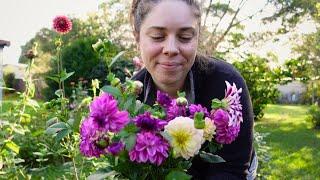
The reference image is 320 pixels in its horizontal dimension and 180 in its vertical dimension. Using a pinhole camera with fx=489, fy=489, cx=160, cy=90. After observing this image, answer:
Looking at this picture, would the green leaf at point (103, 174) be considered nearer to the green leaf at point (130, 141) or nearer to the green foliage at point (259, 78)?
the green leaf at point (130, 141)

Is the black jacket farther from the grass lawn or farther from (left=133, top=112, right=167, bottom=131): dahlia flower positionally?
the grass lawn

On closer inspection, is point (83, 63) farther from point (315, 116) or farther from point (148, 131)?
point (148, 131)

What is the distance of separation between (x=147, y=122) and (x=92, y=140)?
5.0 inches

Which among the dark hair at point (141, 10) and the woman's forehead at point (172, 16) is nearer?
the woman's forehead at point (172, 16)

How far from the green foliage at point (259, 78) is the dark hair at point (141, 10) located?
956cm

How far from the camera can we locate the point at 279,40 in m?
16.0

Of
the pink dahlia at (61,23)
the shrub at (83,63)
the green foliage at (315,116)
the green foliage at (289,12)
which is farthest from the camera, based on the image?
the green foliage at (289,12)

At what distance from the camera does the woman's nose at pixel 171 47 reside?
122 centimetres

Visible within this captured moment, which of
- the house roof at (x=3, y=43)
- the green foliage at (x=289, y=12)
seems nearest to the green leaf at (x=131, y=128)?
the house roof at (x=3, y=43)

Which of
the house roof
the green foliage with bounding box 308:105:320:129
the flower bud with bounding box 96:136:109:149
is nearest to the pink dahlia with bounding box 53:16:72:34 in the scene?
the flower bud with bounding box 96:136:109:149

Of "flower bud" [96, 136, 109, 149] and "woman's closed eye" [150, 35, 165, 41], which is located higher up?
"woman's closed eye" [150, 35, 165, 41]

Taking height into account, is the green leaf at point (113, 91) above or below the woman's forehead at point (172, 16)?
below

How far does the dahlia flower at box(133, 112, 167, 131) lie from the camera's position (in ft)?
2.98

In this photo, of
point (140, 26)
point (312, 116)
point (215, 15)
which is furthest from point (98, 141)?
point (215, 15)
